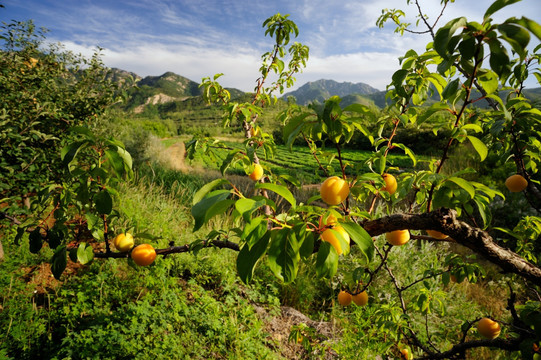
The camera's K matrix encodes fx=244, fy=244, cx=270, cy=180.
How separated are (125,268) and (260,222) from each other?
119 inches

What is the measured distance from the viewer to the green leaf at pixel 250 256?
50 cm

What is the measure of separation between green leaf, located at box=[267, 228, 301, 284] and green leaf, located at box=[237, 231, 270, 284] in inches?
0.9

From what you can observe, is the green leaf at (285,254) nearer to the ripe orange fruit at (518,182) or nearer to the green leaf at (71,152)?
the green leaf at (71,152)

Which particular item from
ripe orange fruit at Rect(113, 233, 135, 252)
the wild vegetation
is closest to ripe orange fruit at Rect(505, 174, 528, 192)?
the wild vegetation

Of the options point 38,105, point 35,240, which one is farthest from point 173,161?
point 35,240

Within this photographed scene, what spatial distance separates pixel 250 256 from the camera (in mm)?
509

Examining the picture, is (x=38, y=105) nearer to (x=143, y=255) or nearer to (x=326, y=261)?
(x=143, y=255)

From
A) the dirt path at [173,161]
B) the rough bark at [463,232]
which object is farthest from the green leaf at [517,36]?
the dirt path at [173,161]

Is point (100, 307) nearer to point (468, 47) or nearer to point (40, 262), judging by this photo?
point (40, 262)

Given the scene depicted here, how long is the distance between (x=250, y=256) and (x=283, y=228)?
92mm

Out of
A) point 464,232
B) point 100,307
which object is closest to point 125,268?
point 100,307

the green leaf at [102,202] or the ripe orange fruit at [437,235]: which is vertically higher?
the green leaf at [102,202]

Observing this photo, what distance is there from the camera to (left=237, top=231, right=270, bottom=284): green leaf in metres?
0.50

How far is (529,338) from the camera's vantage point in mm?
828
